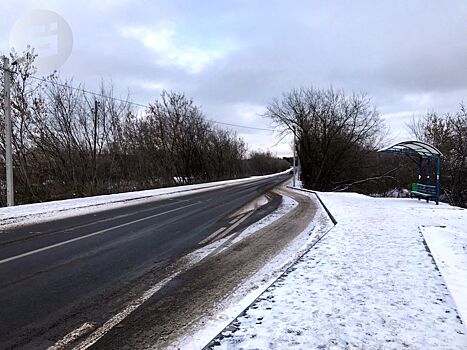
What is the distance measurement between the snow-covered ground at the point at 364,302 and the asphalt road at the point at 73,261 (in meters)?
2.14

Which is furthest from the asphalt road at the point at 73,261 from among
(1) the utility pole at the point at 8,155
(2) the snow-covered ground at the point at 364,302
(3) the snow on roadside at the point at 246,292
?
(1) the utility pole at the point at 8,155

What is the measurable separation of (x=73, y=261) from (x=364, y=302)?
496 cm

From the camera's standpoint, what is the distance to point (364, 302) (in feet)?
14.1

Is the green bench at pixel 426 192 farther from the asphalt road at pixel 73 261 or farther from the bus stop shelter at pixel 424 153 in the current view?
the asphalt road at pixel 73 261

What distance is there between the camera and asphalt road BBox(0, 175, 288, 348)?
4.07 meters

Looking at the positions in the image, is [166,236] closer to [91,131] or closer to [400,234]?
[400,234]

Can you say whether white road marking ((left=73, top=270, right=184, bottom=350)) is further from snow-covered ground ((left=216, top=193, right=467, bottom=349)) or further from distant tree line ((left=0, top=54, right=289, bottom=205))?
distant tree line ((left=0, top=54, right=289, bottom=205))

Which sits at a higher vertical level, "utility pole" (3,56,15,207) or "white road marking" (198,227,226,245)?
"utility pole" (3,56,15,207)

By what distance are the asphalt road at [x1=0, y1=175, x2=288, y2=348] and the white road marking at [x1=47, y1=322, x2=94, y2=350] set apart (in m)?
0.13

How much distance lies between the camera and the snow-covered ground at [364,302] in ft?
11.1

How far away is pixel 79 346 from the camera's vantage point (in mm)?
3426

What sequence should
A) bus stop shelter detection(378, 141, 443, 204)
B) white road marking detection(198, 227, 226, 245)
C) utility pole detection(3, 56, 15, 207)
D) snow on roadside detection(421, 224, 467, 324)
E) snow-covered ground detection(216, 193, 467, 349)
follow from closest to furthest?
1. snow-covered ground detection(216, 193, 467, 349)
2. snow on roadside detection(421, 224, 467, 324)
3. white road marking detection(198, 227, 226, 245)
4. utility pole detection(3, 56, 15, 207)
5. bus stop shelter detection(378, 141, 443, 204)

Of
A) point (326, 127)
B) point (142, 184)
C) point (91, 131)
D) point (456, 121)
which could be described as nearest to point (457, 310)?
point (91, 131)

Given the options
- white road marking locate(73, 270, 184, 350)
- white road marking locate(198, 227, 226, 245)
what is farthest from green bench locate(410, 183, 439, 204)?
white road marking locate(73, 270, 184, 350)
